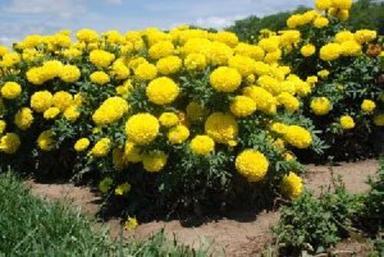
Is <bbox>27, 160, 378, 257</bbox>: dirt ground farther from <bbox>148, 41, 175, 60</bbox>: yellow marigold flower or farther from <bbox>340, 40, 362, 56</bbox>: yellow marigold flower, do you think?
<bbox>148, 41, 175, 60</bbox>: yellow marigold flower

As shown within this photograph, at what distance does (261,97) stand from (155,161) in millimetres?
919

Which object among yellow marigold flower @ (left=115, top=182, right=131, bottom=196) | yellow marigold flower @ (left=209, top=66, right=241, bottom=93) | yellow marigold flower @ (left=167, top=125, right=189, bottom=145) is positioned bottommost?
yellow marigold flower @ (left=115, top=182, right=131, bottom=196)

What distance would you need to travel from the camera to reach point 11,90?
6.61 m

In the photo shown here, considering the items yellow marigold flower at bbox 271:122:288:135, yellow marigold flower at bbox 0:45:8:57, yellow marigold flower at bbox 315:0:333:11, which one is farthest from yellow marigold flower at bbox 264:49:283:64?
yellow marigold flower at bbox 0:45:8:57

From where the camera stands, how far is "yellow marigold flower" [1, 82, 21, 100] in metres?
6.60

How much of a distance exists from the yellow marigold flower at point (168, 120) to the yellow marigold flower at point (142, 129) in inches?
2.0

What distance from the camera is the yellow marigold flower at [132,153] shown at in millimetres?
5145

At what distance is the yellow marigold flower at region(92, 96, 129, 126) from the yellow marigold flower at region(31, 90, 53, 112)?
51.6 inches

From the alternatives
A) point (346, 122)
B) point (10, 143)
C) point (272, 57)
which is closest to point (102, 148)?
point (10, 143)

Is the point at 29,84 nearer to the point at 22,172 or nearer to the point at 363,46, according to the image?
the point at 22,172

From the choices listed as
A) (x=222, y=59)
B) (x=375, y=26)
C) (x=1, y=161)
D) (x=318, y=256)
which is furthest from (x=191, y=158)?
(x=375, y=26)

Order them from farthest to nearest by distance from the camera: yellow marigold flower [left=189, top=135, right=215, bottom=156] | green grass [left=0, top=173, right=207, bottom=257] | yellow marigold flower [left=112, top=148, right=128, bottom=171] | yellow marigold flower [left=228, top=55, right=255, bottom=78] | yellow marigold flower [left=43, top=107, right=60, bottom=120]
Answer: yellow marigold flower [left=43, top=107, right=60, bottom=120] → yellow marigold flower [left=112, top=148, right=128, bottom=171] → yellow marigold flower [left=228, top=55, right=255, bottom=78] → yellow marigold flower [left=189, top=135, right=215, bottom=156] → green grass [left=0, top=173, right=207, bottom=257]

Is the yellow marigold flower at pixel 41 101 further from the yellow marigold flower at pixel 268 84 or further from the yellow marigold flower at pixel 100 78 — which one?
the yellow marigold flower at pixel 268 84

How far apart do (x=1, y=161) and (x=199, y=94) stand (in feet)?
9.51
